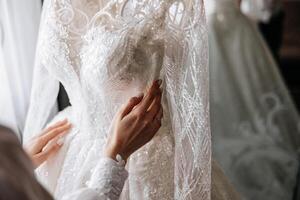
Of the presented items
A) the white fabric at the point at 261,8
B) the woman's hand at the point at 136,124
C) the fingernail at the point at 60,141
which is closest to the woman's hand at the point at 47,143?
the fingernail at the point at 60,141

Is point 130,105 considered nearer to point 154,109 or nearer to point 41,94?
point 154,109

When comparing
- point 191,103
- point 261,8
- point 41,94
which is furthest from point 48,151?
point 261,8

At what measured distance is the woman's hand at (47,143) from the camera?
91 centimetres

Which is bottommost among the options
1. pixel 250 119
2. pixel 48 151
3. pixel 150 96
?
pixel 250 119

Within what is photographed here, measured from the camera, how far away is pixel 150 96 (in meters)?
0.85

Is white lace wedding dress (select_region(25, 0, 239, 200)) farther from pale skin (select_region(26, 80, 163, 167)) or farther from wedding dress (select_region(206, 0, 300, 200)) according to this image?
wedding dress (select_region(206, 0, 300, 200))

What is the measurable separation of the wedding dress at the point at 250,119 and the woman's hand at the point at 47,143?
32.6 inches

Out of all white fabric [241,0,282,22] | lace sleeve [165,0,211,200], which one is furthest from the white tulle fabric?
white fabric [241,0,282,22]

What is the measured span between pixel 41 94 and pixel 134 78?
0.20m

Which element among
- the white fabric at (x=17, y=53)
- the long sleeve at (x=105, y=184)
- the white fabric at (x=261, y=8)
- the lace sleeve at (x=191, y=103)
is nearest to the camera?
the long sleeve at (x=105, y=184)

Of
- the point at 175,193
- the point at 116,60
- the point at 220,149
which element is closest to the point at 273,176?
the point at 220,149

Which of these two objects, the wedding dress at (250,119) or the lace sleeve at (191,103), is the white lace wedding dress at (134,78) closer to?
the lace sleeve at (191,103)

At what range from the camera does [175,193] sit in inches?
34.5

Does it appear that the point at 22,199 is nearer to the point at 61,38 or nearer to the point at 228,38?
the point at 61,38
